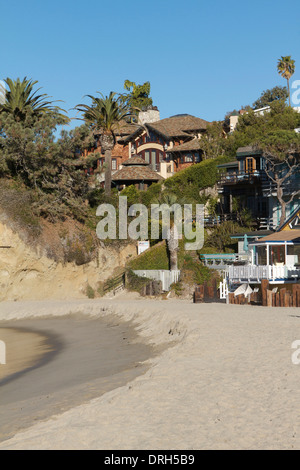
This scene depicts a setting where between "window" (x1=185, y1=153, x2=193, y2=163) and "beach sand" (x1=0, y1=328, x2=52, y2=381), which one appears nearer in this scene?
"beach sand" (x1=0, y1=328, x2=52, y2=381)

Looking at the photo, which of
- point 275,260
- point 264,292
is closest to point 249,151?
point 275,260

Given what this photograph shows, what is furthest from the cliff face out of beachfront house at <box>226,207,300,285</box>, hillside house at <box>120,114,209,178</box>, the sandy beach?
the sandy beach

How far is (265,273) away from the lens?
33250 millimetres

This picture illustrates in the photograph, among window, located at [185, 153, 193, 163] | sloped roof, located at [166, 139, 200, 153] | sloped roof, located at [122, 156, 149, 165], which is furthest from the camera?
window, located at [185, 153, 193, 163]

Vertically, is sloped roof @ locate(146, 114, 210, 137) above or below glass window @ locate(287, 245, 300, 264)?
above

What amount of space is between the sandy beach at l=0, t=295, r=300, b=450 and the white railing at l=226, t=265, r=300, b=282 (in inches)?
517

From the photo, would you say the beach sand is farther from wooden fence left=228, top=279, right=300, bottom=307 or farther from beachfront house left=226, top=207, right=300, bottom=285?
beachfront house left=226, top=207, right=300, bottom=285

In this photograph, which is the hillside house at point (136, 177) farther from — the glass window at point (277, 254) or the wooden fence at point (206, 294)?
the wooden fence at point (206, 294)

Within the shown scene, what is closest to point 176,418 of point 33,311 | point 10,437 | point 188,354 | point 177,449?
point 177,449

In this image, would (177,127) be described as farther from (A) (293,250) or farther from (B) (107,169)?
(A) (293,250)

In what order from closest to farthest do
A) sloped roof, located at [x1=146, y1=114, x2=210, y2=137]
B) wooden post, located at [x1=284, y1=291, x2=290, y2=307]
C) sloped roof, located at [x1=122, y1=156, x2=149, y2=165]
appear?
wooden post, located at [x1=284, y1=291, x2=290, y2=307] → sloped roof, located at [x1=122, y1=156, x2=149, y2=165] → sloped roof, located at [x1=146, y1=114, x2=210, y2=137]

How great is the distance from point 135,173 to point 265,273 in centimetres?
3585

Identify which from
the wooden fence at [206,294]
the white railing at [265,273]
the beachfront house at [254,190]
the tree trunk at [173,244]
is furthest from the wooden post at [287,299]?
the beachfront house at [254,190]

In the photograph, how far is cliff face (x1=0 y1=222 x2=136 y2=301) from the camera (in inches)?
1845
